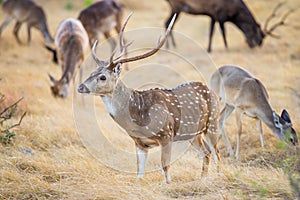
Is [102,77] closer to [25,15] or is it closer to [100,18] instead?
[100,18]

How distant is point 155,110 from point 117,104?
1.46ft

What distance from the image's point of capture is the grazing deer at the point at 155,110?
6.11m

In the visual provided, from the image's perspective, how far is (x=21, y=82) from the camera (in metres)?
10.9

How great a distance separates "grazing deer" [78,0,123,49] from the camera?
12992mm

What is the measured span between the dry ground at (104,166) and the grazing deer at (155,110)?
0.40m

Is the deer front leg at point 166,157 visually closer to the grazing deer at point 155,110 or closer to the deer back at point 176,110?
the grazing deer at point 155,110

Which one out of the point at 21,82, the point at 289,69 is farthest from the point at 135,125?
the point at 289,69

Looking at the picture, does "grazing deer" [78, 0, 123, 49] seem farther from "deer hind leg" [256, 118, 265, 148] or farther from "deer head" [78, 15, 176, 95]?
"deer head" [78, 15, 176, 95]

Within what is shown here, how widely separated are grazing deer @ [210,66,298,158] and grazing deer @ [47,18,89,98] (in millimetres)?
3012

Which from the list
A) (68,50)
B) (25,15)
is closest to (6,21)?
(25,15)

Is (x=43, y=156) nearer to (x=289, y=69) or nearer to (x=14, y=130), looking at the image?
(x=14, y=130)

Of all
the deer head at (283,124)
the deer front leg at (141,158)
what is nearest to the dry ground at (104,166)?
the deer front leg at (141,158)

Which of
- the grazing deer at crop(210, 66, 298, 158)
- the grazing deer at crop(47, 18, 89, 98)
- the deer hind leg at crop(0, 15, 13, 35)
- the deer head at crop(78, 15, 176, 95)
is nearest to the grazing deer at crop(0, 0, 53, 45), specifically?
the deer hind leg at crop(0, 15, 13, 35)

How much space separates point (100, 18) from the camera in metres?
13.2
